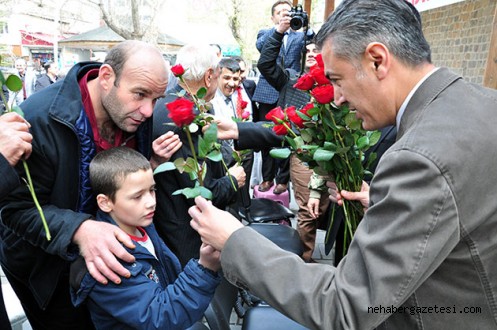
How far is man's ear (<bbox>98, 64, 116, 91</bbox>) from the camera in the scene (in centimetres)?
178

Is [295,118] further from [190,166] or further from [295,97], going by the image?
[295,97]

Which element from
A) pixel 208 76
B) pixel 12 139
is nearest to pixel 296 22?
pixel 208 76

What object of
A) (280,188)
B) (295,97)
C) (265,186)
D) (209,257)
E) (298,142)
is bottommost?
(265,186)

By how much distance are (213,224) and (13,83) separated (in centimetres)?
87

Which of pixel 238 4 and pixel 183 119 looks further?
pixel 238 4

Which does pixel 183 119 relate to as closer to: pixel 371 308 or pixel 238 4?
pixel 371 308

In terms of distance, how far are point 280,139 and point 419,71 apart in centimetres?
152

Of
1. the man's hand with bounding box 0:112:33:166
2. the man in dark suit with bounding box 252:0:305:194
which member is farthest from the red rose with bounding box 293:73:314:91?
the man in dark suit with bounding box 252:0:305:194

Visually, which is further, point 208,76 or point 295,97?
point 295,97

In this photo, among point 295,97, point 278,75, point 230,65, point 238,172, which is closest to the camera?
point 238,172

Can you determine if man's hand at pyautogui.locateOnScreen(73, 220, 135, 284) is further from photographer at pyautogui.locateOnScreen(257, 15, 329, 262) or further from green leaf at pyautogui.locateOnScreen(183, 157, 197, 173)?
photographer at pyautogui.locateOnScreen(257, 15, 329, 262)

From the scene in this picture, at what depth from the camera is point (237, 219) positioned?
1.32 m

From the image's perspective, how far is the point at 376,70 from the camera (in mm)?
1086

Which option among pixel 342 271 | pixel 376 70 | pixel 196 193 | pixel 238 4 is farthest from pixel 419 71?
pixel 238 4
